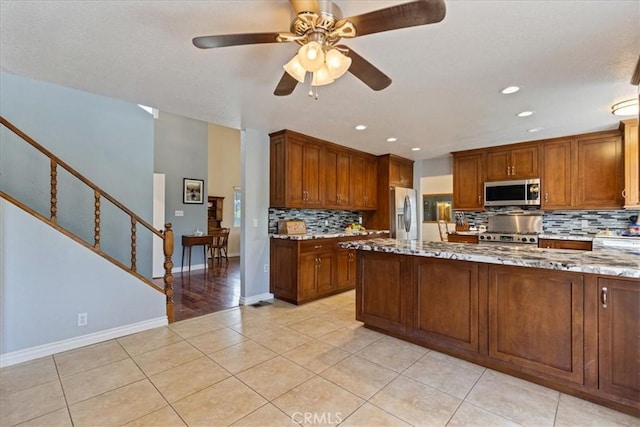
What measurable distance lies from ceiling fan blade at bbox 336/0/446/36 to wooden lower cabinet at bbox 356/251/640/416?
6.02ft

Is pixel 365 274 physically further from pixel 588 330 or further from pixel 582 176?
pixel 582 176

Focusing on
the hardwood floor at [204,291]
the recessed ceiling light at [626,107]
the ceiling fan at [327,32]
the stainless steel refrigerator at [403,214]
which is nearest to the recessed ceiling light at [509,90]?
the recessed ceiling light at [626,107]

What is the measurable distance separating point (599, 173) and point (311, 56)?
4.92 metres

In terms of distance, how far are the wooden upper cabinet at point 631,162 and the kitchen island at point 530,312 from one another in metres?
2.24

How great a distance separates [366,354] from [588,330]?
62.3 inches

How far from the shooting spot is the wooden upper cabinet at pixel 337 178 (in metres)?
4.93

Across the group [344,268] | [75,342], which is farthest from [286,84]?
[344,268]

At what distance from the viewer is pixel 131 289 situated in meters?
3.10

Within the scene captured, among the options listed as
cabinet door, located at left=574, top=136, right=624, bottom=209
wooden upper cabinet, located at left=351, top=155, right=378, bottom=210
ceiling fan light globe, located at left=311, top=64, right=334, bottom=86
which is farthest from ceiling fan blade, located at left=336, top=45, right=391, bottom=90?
cabinet door, located at left=574, top=136, right=624, bottom=209

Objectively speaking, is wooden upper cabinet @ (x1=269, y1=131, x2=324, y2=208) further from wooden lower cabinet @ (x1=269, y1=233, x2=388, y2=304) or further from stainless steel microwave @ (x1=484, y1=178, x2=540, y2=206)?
stainless steel microwave @ (x1=484, y1=178, x2=540, y2=206)

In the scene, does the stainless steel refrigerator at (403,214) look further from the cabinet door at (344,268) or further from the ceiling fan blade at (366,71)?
the ceiling fan blade at (366,71)

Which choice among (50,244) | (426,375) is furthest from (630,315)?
(50,244)

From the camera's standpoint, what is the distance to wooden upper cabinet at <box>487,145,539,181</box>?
4773mm

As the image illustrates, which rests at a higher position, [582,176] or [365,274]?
[582,176]
